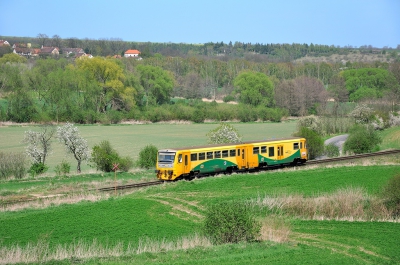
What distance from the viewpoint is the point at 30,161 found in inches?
2124

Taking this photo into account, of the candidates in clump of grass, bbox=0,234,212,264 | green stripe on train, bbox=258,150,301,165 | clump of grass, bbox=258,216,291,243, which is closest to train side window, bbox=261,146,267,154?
green stripe on train, bbox=258,150,301,165

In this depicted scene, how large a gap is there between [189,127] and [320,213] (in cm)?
6901

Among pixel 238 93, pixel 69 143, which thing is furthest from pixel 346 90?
pixel 69 143

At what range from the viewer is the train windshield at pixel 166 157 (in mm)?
39747

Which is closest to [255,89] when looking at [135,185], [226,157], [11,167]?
[11,167]

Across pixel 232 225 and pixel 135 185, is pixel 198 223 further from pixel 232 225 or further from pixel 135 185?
pixel 135 185

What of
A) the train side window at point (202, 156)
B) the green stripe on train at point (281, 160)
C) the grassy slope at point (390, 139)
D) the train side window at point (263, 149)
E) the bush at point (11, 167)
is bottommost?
the grassy slope at point (390, 139)

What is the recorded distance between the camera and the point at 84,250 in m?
22.0

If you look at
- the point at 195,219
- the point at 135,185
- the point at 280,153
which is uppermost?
the point at 280,153

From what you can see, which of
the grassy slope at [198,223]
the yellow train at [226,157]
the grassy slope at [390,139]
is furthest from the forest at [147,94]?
the grassy slope at [198,223]

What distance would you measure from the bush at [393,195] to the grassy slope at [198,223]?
3.18 meters

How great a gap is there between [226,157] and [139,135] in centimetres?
4393

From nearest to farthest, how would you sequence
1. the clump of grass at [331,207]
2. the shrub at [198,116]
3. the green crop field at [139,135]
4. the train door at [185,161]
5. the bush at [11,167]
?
the clump of grass at [331,207]
the train door at [185,161]
the bush at [11,167]
the green crop field at [139,135]
the shrub at [198,116]

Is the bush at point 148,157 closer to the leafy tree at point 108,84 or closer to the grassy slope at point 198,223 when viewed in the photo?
the grassy slope at point 198,223
